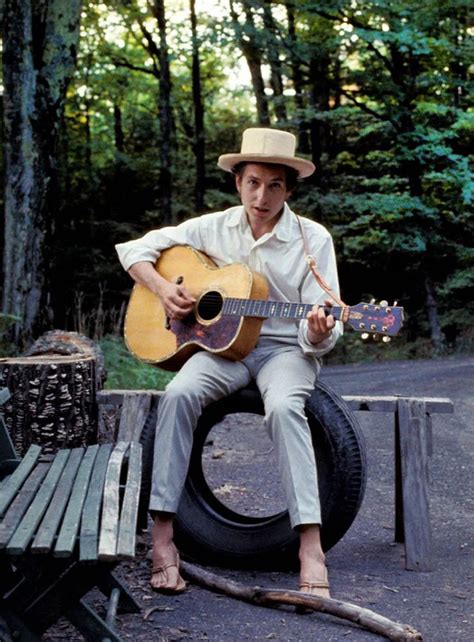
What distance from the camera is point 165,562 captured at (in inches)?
158

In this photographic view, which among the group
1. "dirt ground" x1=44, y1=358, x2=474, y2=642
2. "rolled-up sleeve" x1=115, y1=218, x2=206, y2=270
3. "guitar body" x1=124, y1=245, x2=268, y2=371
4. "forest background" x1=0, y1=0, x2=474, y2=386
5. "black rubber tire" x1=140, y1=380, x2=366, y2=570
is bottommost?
"dirt ground" x1=44, y1=358, x2=474, y2=642

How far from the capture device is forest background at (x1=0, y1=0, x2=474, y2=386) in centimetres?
1642

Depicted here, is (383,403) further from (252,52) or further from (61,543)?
(252,52)

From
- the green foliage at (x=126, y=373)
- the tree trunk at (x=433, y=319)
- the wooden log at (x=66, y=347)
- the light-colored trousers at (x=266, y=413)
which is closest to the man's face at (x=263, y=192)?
the light-colored trousers at (x=266, y=413)

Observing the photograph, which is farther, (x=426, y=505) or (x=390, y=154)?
(x=390, y=154)

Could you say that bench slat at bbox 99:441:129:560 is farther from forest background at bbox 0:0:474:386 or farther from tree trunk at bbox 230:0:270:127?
tree trunk at bbox 230:0:270:127

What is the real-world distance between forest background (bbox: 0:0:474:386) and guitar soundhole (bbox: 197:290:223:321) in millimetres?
6495

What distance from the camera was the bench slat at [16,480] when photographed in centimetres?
300

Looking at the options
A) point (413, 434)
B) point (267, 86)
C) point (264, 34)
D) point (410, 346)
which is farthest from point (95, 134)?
point (413, 434)

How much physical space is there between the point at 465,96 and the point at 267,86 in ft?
22.2

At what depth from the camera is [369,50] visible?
17.0 meters

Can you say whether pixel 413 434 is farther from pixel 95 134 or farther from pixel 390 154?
pixel 95 134

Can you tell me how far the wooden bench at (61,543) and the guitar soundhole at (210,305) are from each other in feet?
4.04

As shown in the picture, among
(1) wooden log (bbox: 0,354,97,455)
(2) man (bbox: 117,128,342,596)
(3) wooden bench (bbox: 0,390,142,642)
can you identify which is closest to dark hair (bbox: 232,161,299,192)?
(2) man (bbox: 117,128,342,596)
